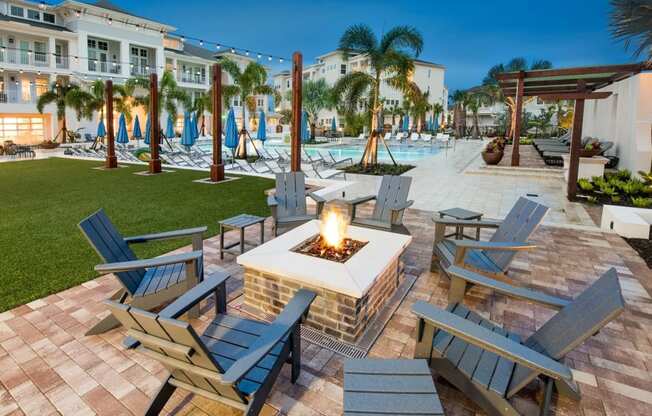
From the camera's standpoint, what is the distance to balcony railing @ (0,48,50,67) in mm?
27375

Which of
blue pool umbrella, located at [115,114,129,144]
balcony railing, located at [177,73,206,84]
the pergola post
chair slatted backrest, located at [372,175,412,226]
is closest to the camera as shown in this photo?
chair slatted backrest, located at [372,175,412,226]

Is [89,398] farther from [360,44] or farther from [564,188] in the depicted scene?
[360,44]

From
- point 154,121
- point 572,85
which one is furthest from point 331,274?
point 572,85

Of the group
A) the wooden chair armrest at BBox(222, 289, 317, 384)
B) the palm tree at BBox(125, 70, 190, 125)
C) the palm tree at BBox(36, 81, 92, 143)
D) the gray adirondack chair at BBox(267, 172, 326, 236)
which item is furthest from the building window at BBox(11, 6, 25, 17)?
the wooden chair armrest at BBox(222, 289, 317, 384)

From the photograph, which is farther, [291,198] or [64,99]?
[64,99]

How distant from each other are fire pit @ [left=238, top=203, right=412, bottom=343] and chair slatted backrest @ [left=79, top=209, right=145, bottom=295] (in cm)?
94

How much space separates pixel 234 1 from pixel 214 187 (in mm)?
157556

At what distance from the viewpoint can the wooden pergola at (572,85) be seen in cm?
948

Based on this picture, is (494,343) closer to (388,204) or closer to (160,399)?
(160,399)

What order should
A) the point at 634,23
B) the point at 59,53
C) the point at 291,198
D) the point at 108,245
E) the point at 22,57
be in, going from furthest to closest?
1. the point at 59,53
2. the point at 22,57
3. the point at 634,23
4. the point at 291,198
5. the point at 108,245

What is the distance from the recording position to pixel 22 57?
28.1 meters

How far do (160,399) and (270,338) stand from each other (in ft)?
2.49

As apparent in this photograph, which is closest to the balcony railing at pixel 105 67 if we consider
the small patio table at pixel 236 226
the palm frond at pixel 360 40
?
the palm frond at pixel 360 40

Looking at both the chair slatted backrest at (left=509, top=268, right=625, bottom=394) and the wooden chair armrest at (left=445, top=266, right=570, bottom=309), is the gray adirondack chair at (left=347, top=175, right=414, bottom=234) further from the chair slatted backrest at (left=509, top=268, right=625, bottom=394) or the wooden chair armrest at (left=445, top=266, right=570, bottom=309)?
the chair slatted backrest at (left=509, top=268, right=625, bottom=394)
